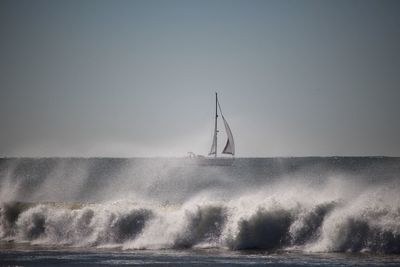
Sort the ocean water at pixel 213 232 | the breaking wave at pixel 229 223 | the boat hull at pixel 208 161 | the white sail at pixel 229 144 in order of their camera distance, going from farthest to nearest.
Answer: the boat hull at pixel 208 161
the white sail at pixel 229 144
the breaking wave at pixel 229 223
the ocean water at pixel 213 232

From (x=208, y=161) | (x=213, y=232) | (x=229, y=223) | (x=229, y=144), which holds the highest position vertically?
(x=229, y=144)

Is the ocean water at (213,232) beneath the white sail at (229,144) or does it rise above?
beneath

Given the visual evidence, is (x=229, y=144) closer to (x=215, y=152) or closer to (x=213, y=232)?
(x=215, y=152)

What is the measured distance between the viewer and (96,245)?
41.8 metres

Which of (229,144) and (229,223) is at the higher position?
(229,144)

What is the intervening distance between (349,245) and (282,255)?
3.89 metres

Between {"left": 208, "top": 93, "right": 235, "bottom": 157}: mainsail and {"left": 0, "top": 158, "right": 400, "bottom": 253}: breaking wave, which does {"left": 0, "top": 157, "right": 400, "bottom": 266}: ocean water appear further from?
{"left": 208, "top": 93, "right": 235, "bottom": 157}: mainsail

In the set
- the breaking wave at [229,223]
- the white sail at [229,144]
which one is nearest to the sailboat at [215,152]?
the white sail at [229,144]

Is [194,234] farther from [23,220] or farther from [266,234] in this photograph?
[23,220]

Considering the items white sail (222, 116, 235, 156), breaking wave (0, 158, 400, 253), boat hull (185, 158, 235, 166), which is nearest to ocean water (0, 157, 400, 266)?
breaking wave (0, 158, 400, 253)

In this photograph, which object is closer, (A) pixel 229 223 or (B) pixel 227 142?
(A) pixel 229 223

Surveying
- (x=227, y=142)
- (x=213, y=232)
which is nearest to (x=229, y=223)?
(x=213, y=232)

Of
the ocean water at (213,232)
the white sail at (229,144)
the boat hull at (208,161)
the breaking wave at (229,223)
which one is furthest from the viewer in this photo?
the boat hull at (208,161)

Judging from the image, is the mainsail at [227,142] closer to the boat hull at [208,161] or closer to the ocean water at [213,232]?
the boat hull at [208,161]
